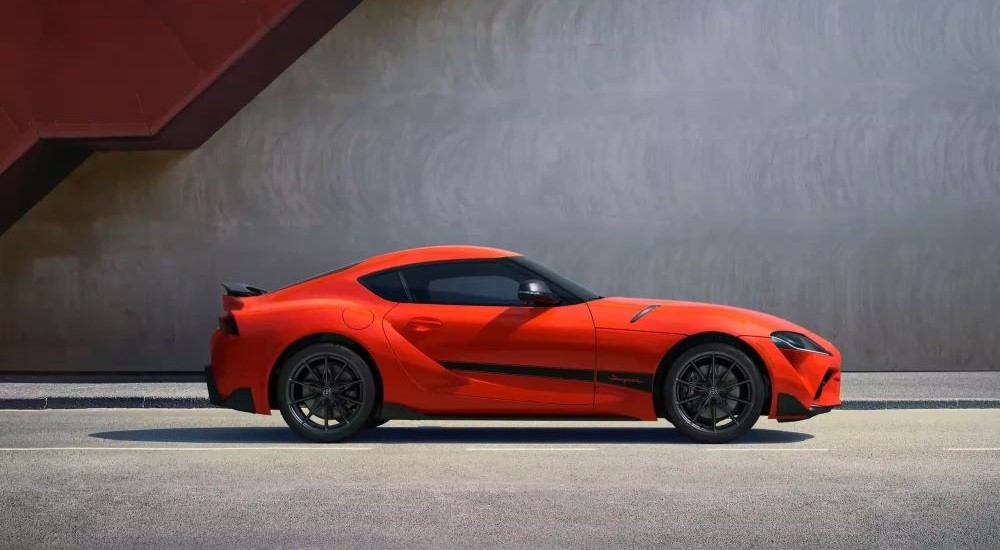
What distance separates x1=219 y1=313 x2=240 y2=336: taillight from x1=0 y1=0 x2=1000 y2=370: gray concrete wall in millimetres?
7487

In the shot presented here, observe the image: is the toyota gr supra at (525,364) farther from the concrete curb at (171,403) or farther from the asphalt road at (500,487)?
the concrete curb at (171,403)

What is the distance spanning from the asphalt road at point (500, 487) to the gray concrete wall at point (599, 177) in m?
6.30

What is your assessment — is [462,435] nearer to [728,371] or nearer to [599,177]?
[728,371]

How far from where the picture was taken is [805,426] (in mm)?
10789

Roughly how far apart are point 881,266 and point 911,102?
210 centimetres

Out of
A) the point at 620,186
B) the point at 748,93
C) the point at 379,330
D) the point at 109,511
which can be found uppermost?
the point at 748,93

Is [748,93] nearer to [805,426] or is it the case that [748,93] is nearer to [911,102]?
[911,102]

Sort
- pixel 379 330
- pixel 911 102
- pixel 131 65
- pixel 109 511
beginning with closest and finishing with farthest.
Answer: pixel 109 511 → pixel 379 330 → pixel 131 65 → pixel 911 102

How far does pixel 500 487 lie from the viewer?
7.45 m

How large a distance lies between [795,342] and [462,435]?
254cm

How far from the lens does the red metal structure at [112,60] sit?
48.2 feet

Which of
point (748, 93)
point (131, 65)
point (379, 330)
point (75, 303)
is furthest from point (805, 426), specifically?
point (75, 303)

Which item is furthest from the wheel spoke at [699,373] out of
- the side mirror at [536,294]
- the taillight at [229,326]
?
the taillight at [229,326]

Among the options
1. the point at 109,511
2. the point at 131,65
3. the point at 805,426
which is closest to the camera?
the point at 109,511
